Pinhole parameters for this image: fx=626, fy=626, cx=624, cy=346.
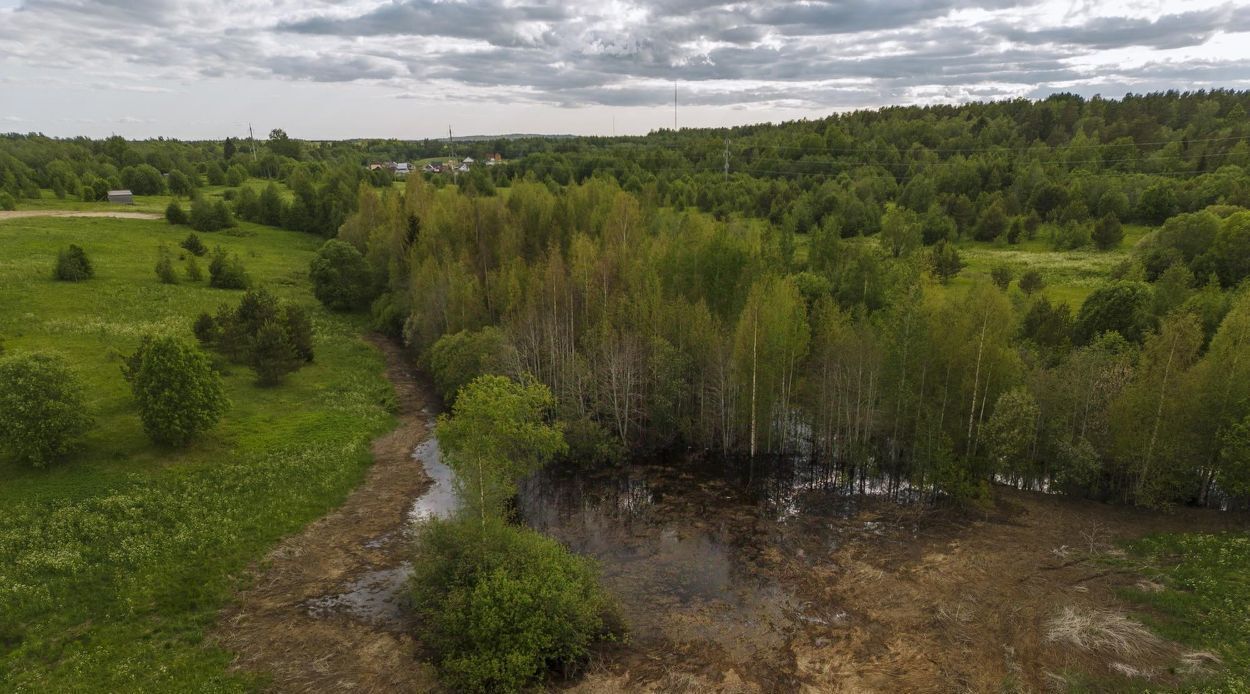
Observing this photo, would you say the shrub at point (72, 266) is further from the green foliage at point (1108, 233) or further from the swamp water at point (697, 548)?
the green foliage at point (1108, 233)

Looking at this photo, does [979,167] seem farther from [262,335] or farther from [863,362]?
[262,335]

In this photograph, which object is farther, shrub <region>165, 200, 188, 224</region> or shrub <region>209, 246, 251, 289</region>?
shrub <region>165, 200, 188, 224</region>

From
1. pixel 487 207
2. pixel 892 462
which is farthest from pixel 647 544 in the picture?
pixel 487 207

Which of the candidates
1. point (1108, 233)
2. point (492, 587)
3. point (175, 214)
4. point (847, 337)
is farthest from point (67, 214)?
point (1108, 233)

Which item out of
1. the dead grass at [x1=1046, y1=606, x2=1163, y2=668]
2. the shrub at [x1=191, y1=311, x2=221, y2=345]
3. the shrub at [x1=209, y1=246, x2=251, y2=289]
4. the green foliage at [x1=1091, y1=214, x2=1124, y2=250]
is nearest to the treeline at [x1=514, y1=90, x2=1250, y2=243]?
the green foliage at [x1=1091, y1=214, x2=1124, y2=250]

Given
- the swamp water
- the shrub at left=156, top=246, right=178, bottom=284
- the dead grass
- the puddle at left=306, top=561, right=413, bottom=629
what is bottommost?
the swamp water

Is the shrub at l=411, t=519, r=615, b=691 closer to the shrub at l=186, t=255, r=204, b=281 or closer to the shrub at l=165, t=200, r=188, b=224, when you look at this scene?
the shrub at l=186, t=255, r=204, b=281
